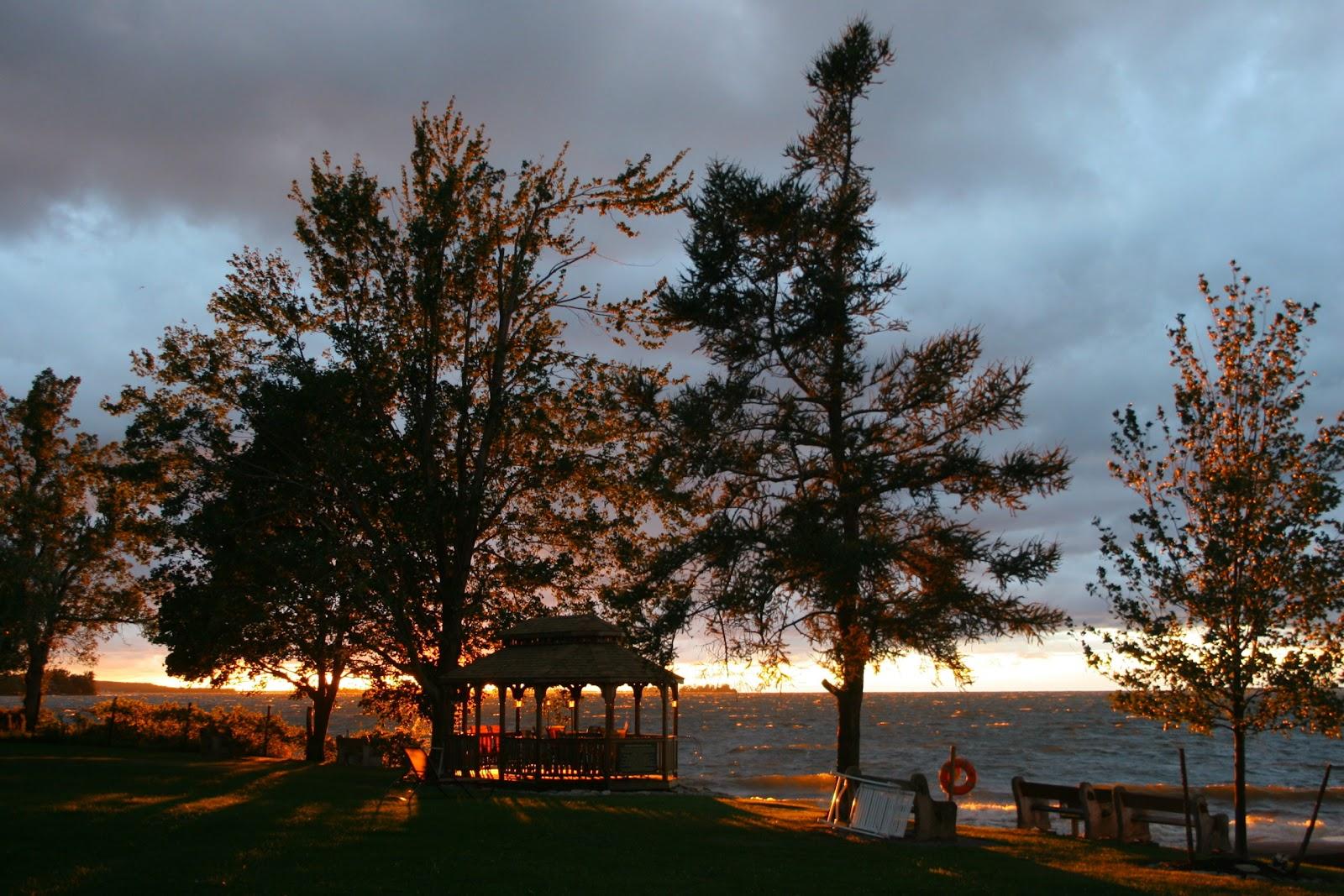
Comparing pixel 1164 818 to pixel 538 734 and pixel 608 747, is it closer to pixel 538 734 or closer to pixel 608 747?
pixel 608 747

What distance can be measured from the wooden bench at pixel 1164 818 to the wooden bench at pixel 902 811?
3.18 m

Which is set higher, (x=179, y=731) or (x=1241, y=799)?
(x=1241, y=799)

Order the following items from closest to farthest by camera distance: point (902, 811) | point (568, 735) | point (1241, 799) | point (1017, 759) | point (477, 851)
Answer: point (477, 851)
point (1241, 799)
point (902, 811)
point (568, 735)
point (1017, 759)

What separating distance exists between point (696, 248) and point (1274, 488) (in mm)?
9958

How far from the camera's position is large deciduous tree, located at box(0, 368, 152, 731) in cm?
3578

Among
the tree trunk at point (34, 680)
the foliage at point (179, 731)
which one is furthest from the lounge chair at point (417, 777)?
the tree trunk at point (34, 680)

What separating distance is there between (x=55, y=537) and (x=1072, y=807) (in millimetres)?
33276

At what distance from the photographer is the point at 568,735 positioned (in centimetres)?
2606

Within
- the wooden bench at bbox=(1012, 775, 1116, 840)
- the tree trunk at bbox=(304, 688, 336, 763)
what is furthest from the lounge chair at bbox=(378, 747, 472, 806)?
the tree trunk at bbox=(304, 688, 336, 763)

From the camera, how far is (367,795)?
20.0 meters

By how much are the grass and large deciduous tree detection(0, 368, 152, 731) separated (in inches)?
665

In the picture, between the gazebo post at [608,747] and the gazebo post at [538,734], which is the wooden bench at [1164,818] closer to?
the gazebo post at [608,747]

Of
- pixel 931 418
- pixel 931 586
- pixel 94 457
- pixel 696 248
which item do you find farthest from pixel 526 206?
pixel 94 457

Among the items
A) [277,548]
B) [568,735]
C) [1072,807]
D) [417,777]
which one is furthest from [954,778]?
[277,548]
